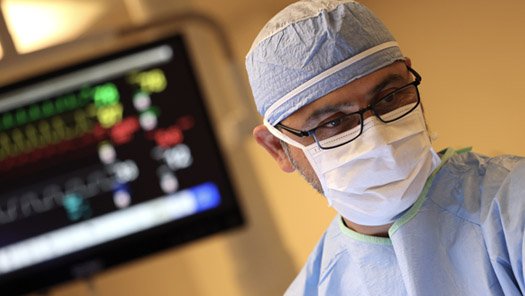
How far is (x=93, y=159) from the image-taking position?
2.41 meters

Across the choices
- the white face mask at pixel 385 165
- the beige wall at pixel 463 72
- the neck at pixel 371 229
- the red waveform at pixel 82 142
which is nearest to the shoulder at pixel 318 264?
the neck at pixel 371 229

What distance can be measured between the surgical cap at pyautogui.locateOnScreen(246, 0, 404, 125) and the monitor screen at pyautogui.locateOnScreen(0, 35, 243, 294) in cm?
109

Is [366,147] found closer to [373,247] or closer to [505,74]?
[373,247]

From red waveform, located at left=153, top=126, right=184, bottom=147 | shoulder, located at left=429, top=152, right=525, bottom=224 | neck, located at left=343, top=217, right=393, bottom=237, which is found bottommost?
neck, located at left=343, top=217, right=393, bottom=237

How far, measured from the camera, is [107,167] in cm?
A: 241

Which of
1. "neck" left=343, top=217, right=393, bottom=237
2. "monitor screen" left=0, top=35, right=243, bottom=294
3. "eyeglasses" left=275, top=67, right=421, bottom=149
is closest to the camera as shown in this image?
"eyeglasses" left=275, top=67, right=421, bottom=149

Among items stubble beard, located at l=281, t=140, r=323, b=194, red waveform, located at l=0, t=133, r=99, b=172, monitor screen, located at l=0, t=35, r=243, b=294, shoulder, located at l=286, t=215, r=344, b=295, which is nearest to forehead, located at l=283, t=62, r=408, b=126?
stubble beard, located at l=281, t=140, r=323, b=194

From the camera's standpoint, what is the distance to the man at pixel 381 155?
4.03 feet

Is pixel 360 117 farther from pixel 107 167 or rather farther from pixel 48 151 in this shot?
pixel 48 151

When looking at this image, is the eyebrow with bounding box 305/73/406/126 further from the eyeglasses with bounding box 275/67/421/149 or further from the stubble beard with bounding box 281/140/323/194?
the stubble beard with bounding box 281/140/323/194

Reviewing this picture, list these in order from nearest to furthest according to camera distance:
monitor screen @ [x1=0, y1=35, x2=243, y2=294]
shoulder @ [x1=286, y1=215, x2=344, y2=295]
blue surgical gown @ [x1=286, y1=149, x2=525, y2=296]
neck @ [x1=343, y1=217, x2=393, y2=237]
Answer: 1. blue surgical gown @ [x1=286, y1=149, x2=525, y2=296]
2. neck @ [x1=343, y1=217, x2=393, y2=237]
3. shoulder @ [x1=286, y1=215, x2=344, y2=295]
4. monitor screen @ [x1=0, y1=35, x2=243, y2=294]

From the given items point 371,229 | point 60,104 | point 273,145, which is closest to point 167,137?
point 60,104

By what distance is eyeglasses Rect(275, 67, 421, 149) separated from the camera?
1261 mm

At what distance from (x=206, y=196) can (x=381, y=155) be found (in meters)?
1.23
